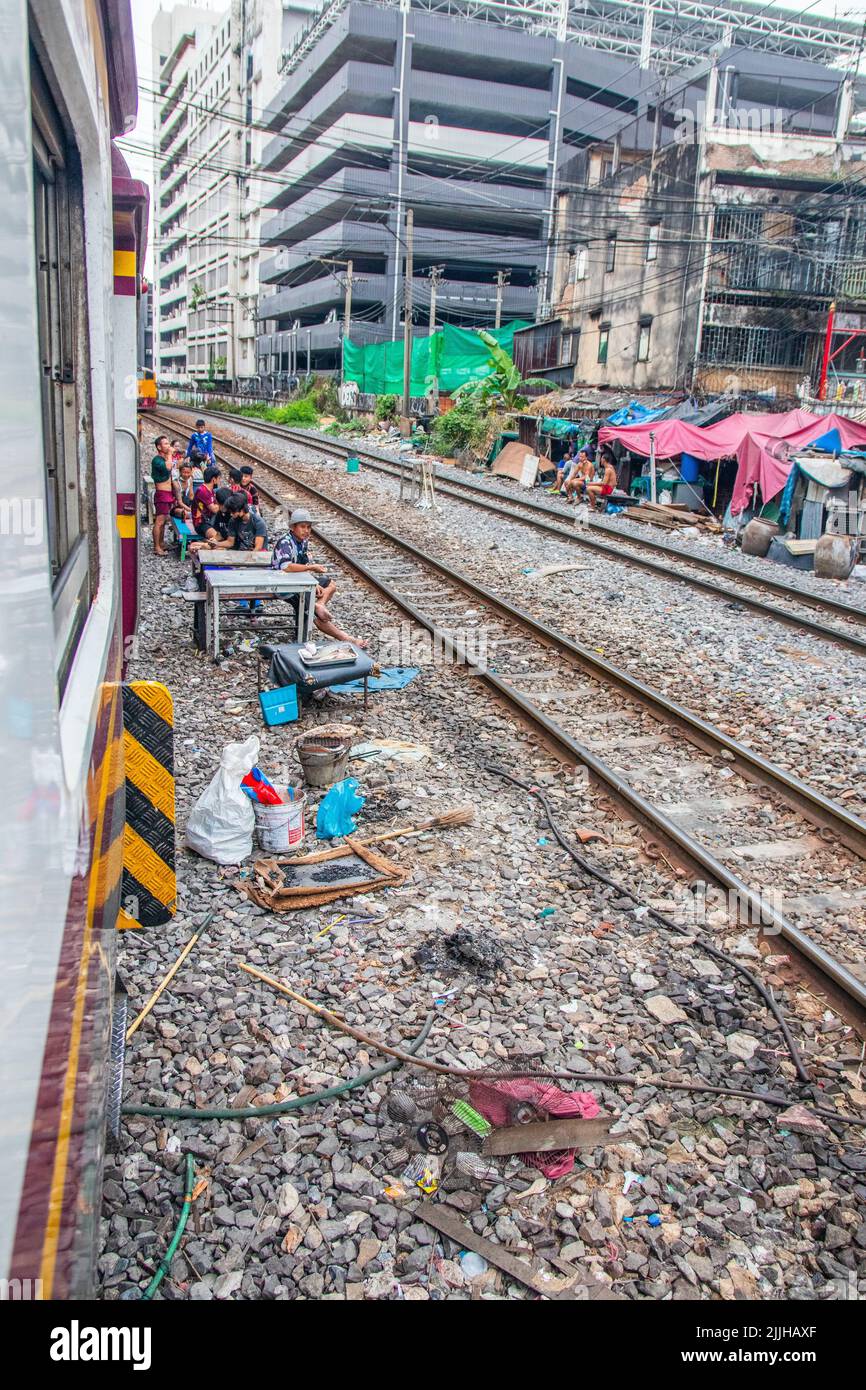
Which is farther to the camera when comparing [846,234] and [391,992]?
[846,234]

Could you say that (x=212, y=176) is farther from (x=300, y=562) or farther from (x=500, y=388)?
(x=300, y=562)

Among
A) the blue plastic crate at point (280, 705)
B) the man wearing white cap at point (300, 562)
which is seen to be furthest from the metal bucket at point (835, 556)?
the blue plastic crate at point (280, 705)

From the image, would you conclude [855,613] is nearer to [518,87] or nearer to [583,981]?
[583,981]

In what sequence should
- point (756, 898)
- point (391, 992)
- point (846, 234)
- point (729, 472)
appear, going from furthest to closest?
point (846, 234) < point (729, 472) < point (756, 898) < point (391, 992)

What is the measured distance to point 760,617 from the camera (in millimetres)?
12336

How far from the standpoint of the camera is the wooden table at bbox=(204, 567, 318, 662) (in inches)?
356

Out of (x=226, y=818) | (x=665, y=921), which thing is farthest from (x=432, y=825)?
(x=665, y=921)

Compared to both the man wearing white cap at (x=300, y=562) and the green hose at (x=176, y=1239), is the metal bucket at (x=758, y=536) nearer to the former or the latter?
the man wearing white cap at (x=300, y=562)

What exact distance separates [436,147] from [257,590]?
54724 mm

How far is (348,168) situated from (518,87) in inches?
443

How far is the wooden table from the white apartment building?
63.3 metres

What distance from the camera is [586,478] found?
22.6m

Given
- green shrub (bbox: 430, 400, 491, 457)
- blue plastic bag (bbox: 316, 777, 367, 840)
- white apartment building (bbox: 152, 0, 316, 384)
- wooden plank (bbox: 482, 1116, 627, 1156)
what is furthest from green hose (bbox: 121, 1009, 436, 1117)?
white apartment building (bbox: 152, 0, 316, 384)

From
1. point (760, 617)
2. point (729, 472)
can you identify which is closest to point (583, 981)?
point (760, 617)
